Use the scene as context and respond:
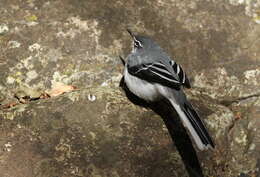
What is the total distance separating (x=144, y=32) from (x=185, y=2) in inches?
38.1

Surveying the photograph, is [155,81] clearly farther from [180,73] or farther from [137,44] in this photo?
[137,44]

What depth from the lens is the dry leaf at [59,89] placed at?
19.6ft

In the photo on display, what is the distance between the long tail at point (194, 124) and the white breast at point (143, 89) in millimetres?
330

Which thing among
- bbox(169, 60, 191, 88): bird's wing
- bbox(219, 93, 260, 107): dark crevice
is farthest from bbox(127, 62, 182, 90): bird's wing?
bbox(219, 93, 260, 107): dark crevice

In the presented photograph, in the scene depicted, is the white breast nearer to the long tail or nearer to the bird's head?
the long tail

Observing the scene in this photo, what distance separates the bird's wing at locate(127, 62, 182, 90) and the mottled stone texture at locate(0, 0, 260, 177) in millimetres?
385

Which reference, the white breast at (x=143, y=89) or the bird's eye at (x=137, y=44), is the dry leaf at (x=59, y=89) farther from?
Result: the bird's eye at (x=137, y=44)

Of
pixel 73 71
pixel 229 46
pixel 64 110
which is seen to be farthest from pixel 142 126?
pixel 229 46

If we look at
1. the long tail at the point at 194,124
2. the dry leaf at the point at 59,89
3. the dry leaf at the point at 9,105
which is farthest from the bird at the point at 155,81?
the dry leaf at the point at 9,105

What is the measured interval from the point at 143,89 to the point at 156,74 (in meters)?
0.28

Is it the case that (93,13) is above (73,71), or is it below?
above

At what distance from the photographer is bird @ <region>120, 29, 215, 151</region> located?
→ 17.7ft

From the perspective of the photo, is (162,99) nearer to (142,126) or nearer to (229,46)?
(142,126)

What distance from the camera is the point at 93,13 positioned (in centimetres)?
695
